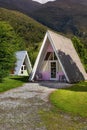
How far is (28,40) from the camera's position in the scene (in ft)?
602

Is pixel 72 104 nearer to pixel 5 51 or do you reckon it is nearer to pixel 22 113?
pixel 22 113

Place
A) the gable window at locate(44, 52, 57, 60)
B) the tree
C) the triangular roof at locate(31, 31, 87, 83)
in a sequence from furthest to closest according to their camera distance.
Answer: the gable window at locate(44, 52, 57, 60) < the triangular roof at locate(31, 31, 87, 83) < the tree

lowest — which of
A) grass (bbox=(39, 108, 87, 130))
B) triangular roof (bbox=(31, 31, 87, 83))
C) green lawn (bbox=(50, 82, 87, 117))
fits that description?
grass (bbox=(39, 108, 87, 130))

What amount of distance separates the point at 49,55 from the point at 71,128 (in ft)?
76.3

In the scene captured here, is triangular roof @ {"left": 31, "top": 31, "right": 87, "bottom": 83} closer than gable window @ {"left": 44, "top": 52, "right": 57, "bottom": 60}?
Yes

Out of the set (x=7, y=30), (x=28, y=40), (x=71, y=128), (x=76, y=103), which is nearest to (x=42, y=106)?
(x=76, y=103)

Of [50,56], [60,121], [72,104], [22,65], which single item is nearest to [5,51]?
[50,56]

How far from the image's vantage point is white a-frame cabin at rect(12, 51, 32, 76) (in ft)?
152

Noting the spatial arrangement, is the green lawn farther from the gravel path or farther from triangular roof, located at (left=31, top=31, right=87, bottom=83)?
triangular roof, located at (left=31, top=31, right=87, bottom=83)

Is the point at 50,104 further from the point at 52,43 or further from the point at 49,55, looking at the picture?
the point at 49,55

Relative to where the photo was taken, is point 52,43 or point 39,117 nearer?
point 39,117

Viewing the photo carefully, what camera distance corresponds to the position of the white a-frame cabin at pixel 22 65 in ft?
152

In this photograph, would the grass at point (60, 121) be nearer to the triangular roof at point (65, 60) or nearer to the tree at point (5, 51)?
the tree at point (5, 51)

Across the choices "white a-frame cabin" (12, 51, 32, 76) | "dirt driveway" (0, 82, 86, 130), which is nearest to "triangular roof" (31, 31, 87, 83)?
"dirt driveway" (0, 82, 86, 130)
